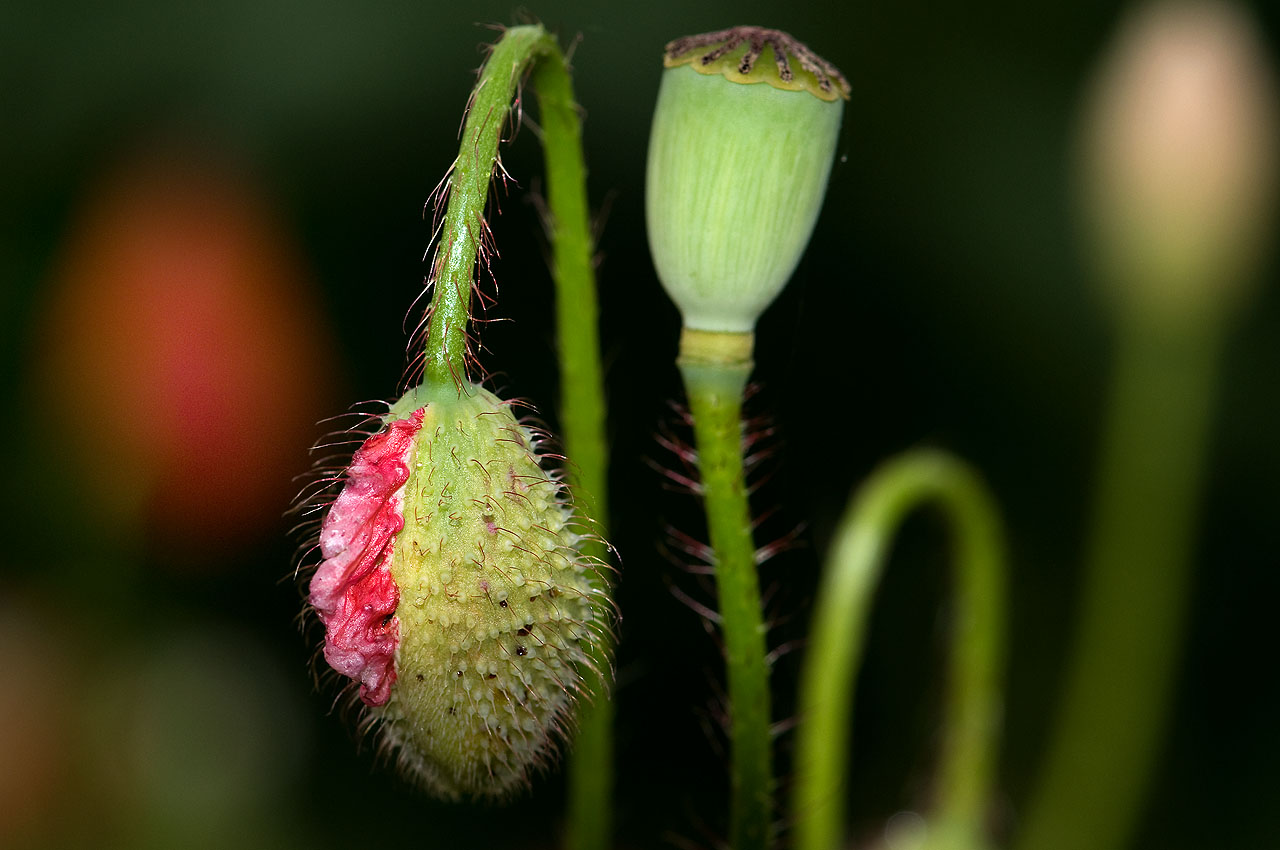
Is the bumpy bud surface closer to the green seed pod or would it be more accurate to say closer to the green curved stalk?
the green curved stalk

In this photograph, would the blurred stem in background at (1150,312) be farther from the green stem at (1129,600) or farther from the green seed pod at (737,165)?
the green seed pod at (737,165)

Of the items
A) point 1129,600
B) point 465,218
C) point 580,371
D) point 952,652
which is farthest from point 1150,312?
point 465,218

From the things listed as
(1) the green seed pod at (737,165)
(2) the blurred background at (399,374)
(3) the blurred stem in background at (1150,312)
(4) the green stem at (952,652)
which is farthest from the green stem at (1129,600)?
(1) the green seed pod at (737,165)

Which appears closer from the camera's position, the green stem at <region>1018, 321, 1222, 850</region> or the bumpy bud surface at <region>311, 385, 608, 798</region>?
the bumpy bud surface at <region>311, 385, 608, 798</region>

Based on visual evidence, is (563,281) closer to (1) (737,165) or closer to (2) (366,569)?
(1) (737,165)

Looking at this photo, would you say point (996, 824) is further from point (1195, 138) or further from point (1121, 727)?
point (1195, 138)

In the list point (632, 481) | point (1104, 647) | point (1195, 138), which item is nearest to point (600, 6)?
point (632, 481)

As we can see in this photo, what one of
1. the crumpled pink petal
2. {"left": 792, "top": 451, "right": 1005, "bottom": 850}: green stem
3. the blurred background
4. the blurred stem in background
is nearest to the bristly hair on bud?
the crumpled pink petal
